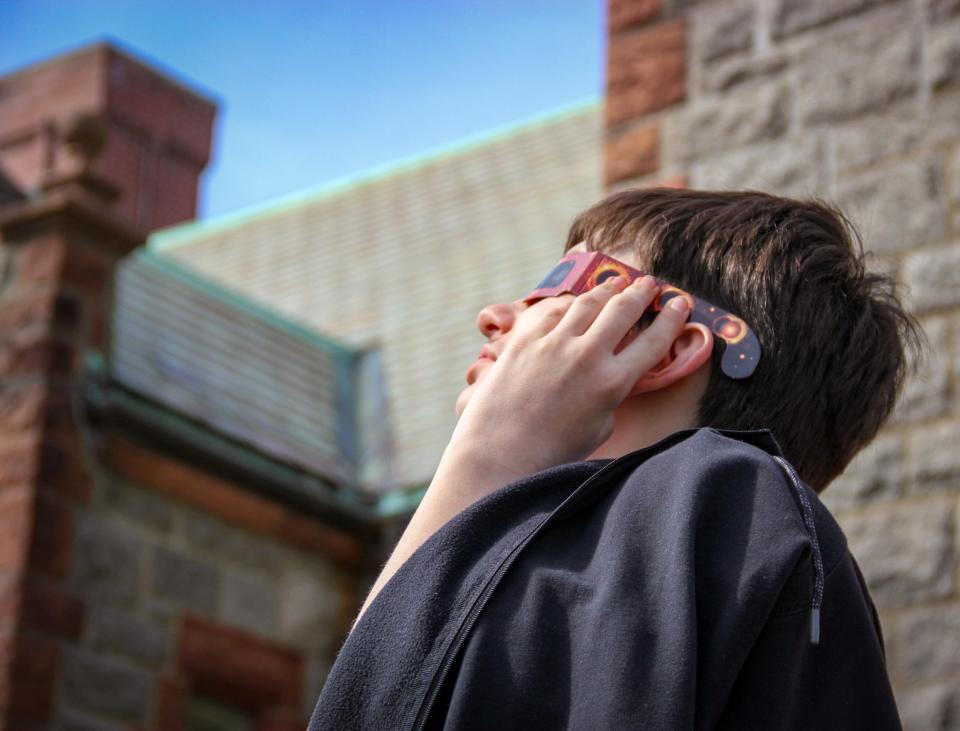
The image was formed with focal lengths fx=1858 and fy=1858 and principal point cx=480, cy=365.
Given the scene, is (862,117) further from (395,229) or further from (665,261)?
(395,229)

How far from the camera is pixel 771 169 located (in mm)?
5070

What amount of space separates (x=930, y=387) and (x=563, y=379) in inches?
105

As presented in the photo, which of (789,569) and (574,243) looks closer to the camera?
(789,569)

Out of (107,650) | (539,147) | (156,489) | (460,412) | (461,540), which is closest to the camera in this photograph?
(461,540)

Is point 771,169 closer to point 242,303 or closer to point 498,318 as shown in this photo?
point 498,318

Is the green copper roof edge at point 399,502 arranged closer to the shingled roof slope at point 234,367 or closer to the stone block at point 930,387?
the shingled roof slope at point 234,367

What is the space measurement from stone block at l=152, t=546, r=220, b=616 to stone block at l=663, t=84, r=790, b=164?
13.7ft

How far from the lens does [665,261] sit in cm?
235

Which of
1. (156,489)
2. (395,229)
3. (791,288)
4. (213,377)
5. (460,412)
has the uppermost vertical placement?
(395,229)

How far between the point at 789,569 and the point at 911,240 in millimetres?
3152

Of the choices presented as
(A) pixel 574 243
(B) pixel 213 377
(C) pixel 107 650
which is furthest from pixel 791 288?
(B) pixel 213 377

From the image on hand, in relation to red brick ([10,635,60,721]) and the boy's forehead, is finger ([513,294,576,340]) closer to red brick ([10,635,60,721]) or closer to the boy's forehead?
the boy's forehead

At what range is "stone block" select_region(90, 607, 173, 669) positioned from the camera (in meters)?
8.24

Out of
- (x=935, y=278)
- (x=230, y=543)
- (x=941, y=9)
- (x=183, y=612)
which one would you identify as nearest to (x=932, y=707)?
(x=935, y=278)
